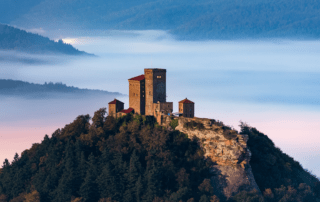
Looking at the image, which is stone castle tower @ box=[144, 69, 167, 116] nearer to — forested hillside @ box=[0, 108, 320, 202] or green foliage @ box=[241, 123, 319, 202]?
forested hillside @ box=[0, 108, 320, 202]

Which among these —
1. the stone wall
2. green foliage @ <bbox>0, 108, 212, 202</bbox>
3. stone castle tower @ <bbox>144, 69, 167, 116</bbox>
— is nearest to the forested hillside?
green foliage @ <bbox>0, 108, 212, 202</bbox>

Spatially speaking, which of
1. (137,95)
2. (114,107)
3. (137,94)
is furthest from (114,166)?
(137,94)

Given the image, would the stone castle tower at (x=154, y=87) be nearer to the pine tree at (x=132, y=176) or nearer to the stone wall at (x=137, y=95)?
the stone wall at (x=137, y=95)

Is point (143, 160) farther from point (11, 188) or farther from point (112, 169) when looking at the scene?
point (11, 188)

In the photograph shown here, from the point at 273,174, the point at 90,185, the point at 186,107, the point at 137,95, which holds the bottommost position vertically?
the point at 90,185

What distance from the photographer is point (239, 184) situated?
8138cm

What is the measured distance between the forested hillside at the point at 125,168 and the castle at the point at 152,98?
5.64 ft

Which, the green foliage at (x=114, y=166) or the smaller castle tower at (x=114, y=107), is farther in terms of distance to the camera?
the smaller castle tower at (x=114, y=107)

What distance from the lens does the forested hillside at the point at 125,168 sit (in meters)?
78.8

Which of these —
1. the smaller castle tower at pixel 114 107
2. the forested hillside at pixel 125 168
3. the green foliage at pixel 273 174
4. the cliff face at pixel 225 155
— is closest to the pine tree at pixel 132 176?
the forested hillside at pixel 125 168

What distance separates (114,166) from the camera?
81188 mm

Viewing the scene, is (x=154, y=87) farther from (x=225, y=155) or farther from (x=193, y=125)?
(x=225, y=155)

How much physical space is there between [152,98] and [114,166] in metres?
12.4

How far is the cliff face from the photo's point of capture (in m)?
80.6
